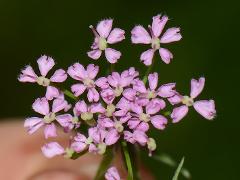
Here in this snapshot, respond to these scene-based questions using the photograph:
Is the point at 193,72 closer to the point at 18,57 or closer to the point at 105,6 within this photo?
the point at 105,6

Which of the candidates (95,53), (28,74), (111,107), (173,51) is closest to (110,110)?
(111,107)

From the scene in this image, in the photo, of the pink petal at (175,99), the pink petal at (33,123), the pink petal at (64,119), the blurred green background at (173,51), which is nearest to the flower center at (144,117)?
the pink petal at (175,99)

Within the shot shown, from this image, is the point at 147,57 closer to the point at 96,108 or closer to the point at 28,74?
the point at 96,108

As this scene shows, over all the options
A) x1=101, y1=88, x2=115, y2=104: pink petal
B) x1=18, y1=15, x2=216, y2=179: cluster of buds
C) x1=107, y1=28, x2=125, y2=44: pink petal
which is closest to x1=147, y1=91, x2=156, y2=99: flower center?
x1=18, y1=15, x2=216, y2=179: cluster of buds

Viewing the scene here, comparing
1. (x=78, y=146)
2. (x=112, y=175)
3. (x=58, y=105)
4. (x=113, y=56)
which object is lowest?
(x=112, y=175)

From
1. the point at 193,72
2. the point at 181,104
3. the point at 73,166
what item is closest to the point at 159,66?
the point at 193,72

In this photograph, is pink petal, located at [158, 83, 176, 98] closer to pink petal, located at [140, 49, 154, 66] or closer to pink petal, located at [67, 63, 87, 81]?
pink petal, located at [140, 49, 154, 66]

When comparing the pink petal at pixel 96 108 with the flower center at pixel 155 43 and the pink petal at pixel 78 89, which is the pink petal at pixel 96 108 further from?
the flower center at pixel 155 43
